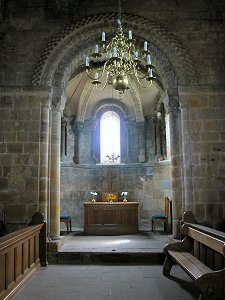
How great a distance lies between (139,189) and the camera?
10914mm

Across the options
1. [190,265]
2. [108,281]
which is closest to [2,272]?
[108,281]

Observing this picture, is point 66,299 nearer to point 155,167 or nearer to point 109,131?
point 155,167

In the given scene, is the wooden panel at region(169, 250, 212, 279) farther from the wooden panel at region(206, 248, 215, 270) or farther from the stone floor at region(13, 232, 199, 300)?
the stone floor at region(13, 232, 199, 300)

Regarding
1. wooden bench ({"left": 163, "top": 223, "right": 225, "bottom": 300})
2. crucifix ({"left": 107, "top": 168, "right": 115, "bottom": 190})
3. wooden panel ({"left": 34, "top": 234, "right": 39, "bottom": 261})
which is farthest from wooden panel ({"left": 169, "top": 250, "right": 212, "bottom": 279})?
crucifix ({"left": 107, "top": 168, "right": 115, "bottom": 190})

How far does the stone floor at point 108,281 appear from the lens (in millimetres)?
4074

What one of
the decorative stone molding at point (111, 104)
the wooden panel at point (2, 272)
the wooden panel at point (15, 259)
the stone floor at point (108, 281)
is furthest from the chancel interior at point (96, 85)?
the decorative stone molding at point (111, 104)

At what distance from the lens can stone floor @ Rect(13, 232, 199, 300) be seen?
407 centimetres

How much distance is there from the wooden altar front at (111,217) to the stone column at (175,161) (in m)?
2.53

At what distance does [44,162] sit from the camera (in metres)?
6.54

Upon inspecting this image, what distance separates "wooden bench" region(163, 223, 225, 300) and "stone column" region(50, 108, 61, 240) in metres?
2.67

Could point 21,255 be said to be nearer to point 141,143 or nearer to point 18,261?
point 18,261

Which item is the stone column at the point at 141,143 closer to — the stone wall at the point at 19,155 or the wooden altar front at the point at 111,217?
the wooden altar front at the point at 111,217

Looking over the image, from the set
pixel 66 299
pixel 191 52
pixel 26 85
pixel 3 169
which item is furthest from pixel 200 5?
pixel 66 299

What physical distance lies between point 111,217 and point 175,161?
10.7 feet
